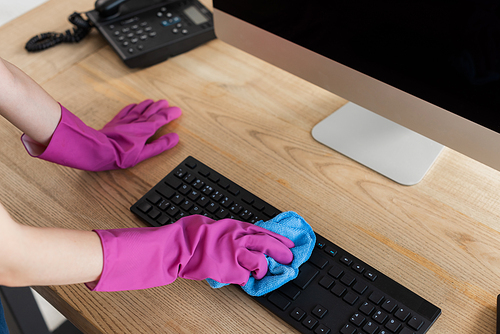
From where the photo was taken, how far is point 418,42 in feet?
1.78

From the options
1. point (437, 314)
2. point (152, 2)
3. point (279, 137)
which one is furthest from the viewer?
point (152, 2)

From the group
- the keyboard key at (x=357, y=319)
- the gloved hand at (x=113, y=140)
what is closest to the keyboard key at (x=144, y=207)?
the gloved hand at (x=113, y=140)

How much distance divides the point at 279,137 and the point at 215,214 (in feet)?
0.68

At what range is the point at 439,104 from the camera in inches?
21.9

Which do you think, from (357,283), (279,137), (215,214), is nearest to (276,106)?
(279,137)

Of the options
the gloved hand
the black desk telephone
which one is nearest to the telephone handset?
the black desk telephone

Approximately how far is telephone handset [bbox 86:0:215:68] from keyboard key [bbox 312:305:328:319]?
0.62 metres

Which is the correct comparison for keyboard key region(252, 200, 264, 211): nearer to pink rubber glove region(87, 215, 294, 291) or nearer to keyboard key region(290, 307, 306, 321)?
pink rubber glove region(87, 215, 294, 291)

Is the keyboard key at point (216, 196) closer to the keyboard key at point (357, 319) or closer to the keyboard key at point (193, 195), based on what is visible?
the keyboard key at point (193, 195)

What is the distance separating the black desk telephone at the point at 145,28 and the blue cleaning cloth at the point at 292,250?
49cm

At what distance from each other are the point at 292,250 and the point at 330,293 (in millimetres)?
75

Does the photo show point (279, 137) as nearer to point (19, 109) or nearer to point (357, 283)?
point (357, 283)

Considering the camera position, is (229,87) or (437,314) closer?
(437,314)

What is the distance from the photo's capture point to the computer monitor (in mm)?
509
